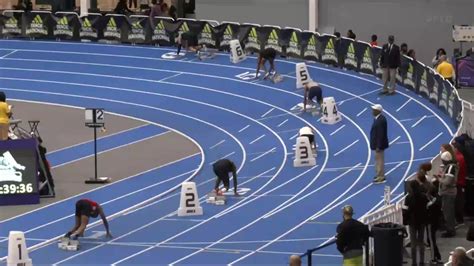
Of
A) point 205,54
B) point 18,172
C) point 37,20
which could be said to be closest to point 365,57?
point 205,54

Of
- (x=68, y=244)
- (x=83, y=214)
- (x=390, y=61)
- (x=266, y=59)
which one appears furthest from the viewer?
(x=266, y=59)

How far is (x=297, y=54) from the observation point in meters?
44.2

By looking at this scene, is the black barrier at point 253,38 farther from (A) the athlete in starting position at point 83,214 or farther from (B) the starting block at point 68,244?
(B) the starting block at point 68,244

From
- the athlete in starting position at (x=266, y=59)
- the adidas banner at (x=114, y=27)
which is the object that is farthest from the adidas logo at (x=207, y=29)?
the athlete in starting position at (x=266, y=59)

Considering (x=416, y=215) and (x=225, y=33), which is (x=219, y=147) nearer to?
(x=225, y=33)

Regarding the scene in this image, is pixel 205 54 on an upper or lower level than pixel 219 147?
upper

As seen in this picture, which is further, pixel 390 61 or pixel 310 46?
pixel 310 46

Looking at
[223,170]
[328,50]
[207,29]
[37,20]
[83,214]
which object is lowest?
[83,214]

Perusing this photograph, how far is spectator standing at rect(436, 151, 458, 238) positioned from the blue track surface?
81.6 inches

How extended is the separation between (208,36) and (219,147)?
39.3ft

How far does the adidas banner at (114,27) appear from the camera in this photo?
48.6m

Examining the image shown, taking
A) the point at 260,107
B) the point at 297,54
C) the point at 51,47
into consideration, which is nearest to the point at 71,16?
the point at 51,47

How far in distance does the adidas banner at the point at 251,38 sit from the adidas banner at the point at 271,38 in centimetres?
16

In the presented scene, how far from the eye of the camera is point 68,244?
2539cm
